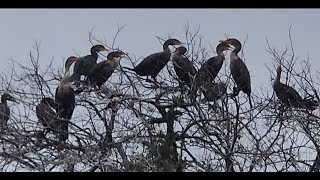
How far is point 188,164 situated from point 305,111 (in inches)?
58.5

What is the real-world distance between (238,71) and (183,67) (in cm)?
62

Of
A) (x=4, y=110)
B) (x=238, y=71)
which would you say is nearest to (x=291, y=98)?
(x=238, y=71)

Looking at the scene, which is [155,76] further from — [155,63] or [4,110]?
[4,110]

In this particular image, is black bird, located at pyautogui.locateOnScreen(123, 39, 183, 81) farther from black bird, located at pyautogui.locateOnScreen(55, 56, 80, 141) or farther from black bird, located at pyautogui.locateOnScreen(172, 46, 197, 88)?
black bird, located at pyautogui.locateOnScreen(55, 56, 80, 141)

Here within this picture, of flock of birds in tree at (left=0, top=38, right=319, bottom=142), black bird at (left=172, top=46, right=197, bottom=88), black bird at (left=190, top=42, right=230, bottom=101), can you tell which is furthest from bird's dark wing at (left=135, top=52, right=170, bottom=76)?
black bird at (left=190, top=42, right=230, bottom=101)

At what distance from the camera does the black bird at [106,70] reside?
625 centimetres

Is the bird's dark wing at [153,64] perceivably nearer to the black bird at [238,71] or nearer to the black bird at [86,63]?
the black bird at [86,63]

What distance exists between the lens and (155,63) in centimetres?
650

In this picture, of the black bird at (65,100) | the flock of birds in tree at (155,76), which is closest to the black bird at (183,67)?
the flock of birds in tree at (155,76)

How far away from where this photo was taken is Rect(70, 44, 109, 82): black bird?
664 cm

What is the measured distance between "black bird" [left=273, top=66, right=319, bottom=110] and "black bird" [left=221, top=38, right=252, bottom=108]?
0.31 meters

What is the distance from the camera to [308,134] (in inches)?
218

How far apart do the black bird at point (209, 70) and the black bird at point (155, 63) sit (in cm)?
48
